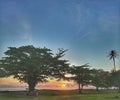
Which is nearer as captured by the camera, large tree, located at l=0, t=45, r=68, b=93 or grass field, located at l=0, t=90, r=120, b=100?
grass field, located at l=0, t=90, r=120, b=100

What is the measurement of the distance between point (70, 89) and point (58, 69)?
71.7 inches

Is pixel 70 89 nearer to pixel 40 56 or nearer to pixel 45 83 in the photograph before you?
Result: pixel 45 83

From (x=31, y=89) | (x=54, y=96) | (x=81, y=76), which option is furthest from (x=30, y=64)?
(x=81, y=76)

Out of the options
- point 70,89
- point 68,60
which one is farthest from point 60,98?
point 68,60

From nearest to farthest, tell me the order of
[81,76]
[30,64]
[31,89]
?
[31,89], [30,64], [81,76]

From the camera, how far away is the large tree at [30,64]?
18.0 ft

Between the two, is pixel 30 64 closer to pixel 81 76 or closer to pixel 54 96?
pixel 54 96

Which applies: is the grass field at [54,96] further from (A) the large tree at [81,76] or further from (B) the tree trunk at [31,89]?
(A) the large tree at [81,76]

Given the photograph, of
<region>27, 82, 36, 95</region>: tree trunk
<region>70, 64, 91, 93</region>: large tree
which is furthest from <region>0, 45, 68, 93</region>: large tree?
<region>70, 64, 91, 93</region>: large tree

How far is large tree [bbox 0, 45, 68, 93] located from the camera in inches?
216

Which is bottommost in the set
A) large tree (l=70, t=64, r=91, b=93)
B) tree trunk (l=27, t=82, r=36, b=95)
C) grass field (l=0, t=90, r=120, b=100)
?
grass field (l=0, t=90, r=120, b=100)

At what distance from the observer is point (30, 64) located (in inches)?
221

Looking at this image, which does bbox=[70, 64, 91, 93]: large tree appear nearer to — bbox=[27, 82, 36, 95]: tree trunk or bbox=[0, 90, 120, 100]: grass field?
bbox=[0, 90, 120, 100]: grass field

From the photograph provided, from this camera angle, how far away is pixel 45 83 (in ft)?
16.5
